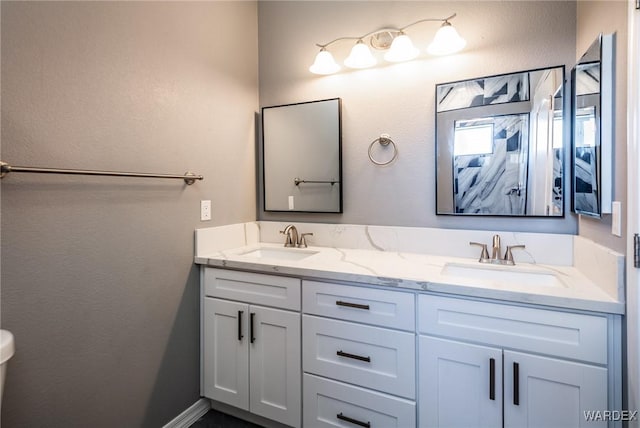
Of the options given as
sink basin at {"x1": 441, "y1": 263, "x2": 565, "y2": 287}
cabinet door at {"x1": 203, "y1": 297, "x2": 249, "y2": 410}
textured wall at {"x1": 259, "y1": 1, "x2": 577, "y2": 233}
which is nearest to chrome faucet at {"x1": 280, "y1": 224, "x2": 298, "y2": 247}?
textured wall at {"x1": 259, "y1": 1, "x2": 577, "y2": 233}

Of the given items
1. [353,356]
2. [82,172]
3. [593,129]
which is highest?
[593,129]

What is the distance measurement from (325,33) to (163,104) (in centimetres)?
111

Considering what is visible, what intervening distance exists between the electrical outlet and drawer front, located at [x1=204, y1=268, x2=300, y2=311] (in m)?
0.29

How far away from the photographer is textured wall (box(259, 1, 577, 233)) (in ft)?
5.01

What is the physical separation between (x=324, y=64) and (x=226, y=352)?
1.74 meters

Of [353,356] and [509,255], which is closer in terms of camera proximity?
[353,356]

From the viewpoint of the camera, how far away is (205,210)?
70.1 inches

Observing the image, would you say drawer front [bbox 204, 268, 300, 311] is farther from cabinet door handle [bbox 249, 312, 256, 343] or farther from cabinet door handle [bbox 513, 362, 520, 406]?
cabinet door handle [bbox 513, 362, 520, 406]

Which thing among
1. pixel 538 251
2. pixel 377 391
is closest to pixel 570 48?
pixel 538 251

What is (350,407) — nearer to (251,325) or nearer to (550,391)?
(251,325)

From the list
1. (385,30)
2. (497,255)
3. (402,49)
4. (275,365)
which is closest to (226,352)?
(275,365)

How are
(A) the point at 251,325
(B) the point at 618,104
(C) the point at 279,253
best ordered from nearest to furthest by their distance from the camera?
(B) the point at 618,104, (A) the point at 251,325, (C) the point at 279,253

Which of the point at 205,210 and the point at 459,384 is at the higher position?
the point at 205,210

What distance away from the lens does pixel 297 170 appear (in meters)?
2.09
